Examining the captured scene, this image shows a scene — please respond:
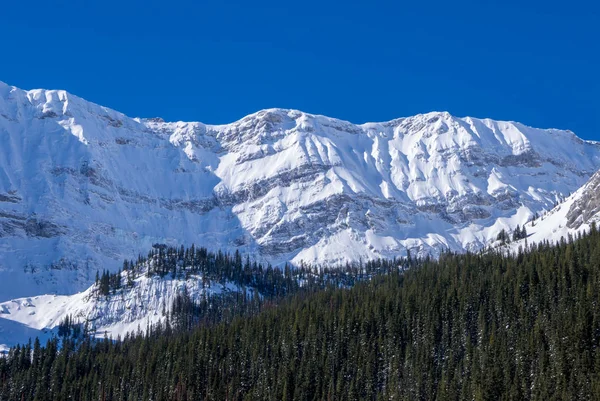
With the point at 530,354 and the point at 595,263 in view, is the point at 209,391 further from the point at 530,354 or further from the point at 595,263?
the point at 595,263

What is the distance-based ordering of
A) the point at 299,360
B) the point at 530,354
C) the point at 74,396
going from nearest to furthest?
the point at 530,354 → the point at 299,360 → the point at 74,396

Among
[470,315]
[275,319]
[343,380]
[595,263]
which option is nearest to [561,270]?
[595,263]

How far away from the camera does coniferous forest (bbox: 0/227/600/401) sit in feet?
458

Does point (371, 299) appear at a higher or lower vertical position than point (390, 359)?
higher

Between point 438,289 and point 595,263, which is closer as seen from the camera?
point 595,263

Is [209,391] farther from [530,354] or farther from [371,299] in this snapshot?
[530,354]

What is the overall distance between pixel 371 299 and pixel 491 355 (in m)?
51.3

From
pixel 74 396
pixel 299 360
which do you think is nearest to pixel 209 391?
pixel 299 360

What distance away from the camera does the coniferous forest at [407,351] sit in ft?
458

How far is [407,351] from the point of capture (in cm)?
16262

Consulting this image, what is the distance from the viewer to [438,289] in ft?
609

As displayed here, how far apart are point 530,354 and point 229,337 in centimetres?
7018

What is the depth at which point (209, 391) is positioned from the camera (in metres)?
170

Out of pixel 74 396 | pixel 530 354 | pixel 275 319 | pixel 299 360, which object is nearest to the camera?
pixel 530 354
